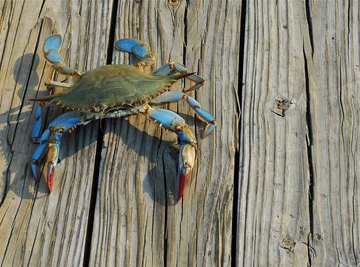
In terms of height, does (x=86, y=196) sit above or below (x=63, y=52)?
below

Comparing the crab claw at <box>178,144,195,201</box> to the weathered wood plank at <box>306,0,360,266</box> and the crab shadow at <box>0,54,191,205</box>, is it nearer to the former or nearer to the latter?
the crab shadow at <box>0,54,191,205</box>

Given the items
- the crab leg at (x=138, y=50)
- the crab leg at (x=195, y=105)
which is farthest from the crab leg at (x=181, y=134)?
the crab leg at (x=138, y=50)

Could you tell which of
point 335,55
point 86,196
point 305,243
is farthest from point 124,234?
point 335,55

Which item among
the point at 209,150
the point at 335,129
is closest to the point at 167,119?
the point at 209,150

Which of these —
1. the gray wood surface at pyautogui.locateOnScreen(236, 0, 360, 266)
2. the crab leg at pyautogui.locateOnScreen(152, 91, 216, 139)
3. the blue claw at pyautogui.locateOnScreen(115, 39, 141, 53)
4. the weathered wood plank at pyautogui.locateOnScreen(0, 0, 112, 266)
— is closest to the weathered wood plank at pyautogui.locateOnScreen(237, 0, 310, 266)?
the gray wood surface at pyautogui.locateOnScreen(236, 0, 360, 266)

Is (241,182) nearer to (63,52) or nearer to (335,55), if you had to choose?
(335,55)
